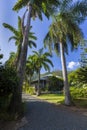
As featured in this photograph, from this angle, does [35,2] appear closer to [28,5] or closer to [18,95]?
[28,5]

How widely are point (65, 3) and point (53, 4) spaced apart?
1.13 meters

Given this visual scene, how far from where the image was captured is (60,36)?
946 inches

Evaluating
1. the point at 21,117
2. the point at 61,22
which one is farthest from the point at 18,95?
the point at 61,22

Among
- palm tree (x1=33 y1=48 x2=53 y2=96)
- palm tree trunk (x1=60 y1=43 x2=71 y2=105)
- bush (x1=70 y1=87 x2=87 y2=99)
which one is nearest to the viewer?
palm tree trunk (x1=60 y1=43 x2=71 y2=105)

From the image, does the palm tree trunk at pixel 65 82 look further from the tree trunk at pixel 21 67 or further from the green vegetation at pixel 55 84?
the green vegetation at pixel 55 84

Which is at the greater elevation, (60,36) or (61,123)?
(60,36)

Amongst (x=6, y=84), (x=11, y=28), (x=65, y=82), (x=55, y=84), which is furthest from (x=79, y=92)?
(x=55, y=84)

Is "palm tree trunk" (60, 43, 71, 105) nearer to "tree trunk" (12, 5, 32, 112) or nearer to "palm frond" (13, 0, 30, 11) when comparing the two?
"palm frond" (13, 0, 30, 11)

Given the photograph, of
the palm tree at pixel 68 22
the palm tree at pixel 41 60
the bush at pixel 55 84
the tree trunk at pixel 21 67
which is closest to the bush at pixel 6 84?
the tree trunk at pixel 21 67

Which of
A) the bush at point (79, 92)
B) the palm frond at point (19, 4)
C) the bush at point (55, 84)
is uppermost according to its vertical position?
the palm frond at point (19, 4)

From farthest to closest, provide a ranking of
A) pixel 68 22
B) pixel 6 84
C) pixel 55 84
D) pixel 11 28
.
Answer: pixel 55 84 < pixel 11 28 < pixel 68 22 < pixel 6 84

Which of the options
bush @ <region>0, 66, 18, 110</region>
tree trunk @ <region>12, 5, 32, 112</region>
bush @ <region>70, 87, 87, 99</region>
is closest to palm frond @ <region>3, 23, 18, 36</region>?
tree trunk @ <region>12, 5, 32, 112</region>

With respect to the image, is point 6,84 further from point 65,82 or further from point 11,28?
point 11,28

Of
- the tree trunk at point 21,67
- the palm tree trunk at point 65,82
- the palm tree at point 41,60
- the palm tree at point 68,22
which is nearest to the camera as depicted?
the tree trunk at point 21,67
